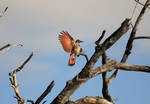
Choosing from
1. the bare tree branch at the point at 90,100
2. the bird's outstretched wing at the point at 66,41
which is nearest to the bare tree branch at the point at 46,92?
the bare tree branch at the point at 90,100

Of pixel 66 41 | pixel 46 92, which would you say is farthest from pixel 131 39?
pixel 46 92

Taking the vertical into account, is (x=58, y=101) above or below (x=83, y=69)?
below

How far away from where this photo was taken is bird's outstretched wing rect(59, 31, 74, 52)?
865 cm

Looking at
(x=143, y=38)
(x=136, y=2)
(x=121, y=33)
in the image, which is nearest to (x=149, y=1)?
(x=136, y=2)

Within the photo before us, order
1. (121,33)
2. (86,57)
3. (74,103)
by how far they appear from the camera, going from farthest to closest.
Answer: (86,57)
(74,103)
(121,33)

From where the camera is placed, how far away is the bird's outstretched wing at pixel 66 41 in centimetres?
865

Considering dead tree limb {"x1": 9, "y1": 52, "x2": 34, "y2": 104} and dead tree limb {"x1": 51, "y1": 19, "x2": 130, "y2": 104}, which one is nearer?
dead tree limb {"x1": 51, "y1": 19, "x2": 130, "y2": 104}

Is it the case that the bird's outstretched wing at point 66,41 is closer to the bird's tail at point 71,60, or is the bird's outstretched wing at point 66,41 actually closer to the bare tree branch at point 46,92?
the bird's tail at point 71,60

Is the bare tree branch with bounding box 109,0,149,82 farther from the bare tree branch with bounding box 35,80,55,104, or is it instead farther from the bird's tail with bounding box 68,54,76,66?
the bare tree branch with bounding box 35,80,55,104

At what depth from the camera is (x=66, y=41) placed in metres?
8.71

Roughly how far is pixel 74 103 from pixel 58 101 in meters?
0.39

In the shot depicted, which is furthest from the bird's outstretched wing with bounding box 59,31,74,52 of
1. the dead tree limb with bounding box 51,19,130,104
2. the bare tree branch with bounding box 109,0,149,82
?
the dead tree limb with bounding box 51,19,130,104

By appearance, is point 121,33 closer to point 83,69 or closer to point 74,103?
point 83,69

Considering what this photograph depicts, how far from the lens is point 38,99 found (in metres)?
7.32
